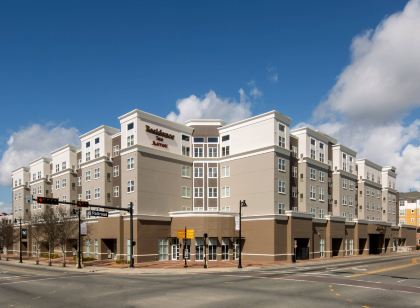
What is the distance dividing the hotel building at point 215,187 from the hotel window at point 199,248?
5.4 inches

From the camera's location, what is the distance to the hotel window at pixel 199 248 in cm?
6028

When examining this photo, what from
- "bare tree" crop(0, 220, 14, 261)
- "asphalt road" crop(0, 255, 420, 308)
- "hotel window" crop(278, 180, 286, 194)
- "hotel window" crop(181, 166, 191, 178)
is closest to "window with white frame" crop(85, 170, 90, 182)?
"hotel window" crop(181, 166, 191, 178)

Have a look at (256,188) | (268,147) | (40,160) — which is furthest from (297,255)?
(40,160)

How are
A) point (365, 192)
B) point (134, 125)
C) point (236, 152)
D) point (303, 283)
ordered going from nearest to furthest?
point (303, 283), point (134, 125), point (236, 152), point (365, 192)

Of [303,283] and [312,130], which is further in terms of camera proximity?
[312,130]

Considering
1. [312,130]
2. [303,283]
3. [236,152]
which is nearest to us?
[303,283]

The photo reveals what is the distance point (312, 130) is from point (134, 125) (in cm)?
3021

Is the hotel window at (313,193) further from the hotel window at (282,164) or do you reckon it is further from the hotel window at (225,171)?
the hotel window at (225,171)

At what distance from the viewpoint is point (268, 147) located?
6212 cm

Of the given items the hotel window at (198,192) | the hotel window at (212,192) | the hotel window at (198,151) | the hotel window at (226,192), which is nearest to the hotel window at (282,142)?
the hotel window at (226,192)

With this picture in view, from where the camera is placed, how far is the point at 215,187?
6950 centimetres

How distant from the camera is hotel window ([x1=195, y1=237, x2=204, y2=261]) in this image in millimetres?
60281

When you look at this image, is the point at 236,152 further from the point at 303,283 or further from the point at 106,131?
the point at 303,283

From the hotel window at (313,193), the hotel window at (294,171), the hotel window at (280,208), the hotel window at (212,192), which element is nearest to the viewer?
the hotel window at (280,208)
